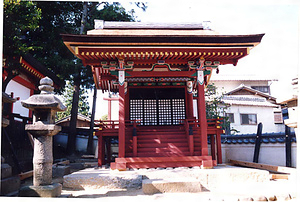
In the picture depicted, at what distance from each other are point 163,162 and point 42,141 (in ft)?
13.9

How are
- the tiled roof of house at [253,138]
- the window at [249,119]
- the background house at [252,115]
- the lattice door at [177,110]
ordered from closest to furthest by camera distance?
the tiled roof of house at [253,138], the lattice door at [177,110], the background house at [252,115], the window at [249,119]

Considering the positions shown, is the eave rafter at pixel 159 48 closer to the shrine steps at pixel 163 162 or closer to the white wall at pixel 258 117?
the shrine steps at pixel 163 162

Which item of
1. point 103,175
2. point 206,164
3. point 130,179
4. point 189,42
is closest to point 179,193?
point 130,179

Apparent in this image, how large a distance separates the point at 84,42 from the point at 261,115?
17.6m

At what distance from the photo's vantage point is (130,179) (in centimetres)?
631

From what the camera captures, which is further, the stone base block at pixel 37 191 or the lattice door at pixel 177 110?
the lattice door at pixel 177 110

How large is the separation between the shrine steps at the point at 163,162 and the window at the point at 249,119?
13.8 m

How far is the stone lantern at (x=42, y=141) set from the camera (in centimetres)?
459

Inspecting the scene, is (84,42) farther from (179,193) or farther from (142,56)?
(179,193)

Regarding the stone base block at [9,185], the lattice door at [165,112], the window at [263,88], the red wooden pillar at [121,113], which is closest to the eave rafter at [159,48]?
the red wooden pillar at [121,113]

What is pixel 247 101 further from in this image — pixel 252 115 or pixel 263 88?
pixel 263 88

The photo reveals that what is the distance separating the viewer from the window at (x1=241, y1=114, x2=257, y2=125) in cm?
2050

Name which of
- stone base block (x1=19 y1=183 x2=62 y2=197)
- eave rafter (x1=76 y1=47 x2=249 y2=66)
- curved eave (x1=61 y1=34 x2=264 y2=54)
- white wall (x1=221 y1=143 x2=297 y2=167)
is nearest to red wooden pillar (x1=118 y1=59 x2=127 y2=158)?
eave rafter (x1=76 y1=47 x2=249 y2=66)

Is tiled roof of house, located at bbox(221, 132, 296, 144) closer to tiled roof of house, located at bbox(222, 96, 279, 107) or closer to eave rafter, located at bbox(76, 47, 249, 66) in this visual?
eave rafter, located at bbox(76, 47, 249, 66)
